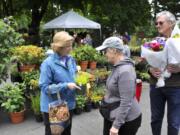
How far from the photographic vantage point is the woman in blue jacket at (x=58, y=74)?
3455 millimetres

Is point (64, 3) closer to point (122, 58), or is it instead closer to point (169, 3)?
point (122, 58)

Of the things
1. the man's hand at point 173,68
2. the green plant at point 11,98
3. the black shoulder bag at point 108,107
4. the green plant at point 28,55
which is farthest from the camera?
the green plant at point 28,55

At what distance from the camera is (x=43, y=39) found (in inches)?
864

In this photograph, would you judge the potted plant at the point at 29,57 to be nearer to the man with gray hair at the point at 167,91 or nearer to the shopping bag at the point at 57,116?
the man with gray hair at the point at 167,91

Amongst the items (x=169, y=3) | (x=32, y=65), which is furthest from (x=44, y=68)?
(x=169, y=3)

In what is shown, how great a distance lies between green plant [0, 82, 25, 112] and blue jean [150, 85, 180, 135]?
2848 millimetres

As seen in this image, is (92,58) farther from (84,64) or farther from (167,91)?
(167,91)

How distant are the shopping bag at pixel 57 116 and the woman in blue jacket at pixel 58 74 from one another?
0.39 feet

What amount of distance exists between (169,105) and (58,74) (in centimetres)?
138

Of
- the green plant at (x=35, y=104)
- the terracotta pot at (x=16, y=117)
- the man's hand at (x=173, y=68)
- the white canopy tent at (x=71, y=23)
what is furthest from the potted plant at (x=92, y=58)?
the white canopy tent at (x=71, y=23)

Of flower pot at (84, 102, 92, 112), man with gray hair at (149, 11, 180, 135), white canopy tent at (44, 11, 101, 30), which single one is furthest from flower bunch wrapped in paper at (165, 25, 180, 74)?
white canopy tent at (44, 11, 101, 30)

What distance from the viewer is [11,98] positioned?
6082 millimetres

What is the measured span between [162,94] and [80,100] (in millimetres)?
2840

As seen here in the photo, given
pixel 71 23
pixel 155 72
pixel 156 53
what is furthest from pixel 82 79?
pixel 71 23
